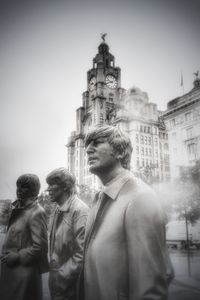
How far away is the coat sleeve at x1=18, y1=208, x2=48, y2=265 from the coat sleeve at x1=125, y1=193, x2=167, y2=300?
4.55 ft

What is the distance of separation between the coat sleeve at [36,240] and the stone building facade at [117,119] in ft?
43.1

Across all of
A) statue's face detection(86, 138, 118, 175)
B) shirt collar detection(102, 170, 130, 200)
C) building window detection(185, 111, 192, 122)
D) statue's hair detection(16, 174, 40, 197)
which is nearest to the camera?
shirt collar detection(102, 170, 130, 200)

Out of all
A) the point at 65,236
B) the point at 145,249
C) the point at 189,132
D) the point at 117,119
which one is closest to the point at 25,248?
the point at 65,236

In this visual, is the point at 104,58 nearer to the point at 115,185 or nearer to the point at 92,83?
the point at 92,83

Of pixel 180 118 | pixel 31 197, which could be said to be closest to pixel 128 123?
pixel 180 118

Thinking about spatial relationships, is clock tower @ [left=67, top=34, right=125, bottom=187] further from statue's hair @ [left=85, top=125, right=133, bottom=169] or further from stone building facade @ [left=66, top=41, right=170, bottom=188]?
statue's hair @ [left=85, top=125, right=133, bottom=169]

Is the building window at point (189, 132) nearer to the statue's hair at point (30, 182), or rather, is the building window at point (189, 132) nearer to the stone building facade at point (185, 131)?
the stone building facade at point (185, 131)

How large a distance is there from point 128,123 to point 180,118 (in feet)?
29.7

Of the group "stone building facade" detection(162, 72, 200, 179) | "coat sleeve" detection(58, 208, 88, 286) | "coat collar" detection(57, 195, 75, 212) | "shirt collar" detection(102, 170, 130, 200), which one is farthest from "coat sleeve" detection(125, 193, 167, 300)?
"stone building facade" detection(162, 72, 200, 179)

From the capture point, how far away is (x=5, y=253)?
2.47 m

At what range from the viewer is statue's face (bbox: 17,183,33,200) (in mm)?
2670

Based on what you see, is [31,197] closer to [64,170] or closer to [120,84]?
[64,170]

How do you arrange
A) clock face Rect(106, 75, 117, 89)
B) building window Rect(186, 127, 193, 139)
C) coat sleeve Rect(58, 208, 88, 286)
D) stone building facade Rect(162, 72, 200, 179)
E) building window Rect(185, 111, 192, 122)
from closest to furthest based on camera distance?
coat sleeve Rect(58, 208, 88, 286) < stone building facade Rect(162, 72, 200, 179) < building window Rect(186, 127, 193, 139) < building window Rect(185, 111, 192, 122) < clock face Rect(106, 75, 117, 89)

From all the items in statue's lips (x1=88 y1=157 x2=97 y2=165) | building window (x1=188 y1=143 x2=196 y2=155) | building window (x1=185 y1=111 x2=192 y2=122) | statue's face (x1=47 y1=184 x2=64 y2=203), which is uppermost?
building window (x1=185 y1=111 x2=192 y2=122)
